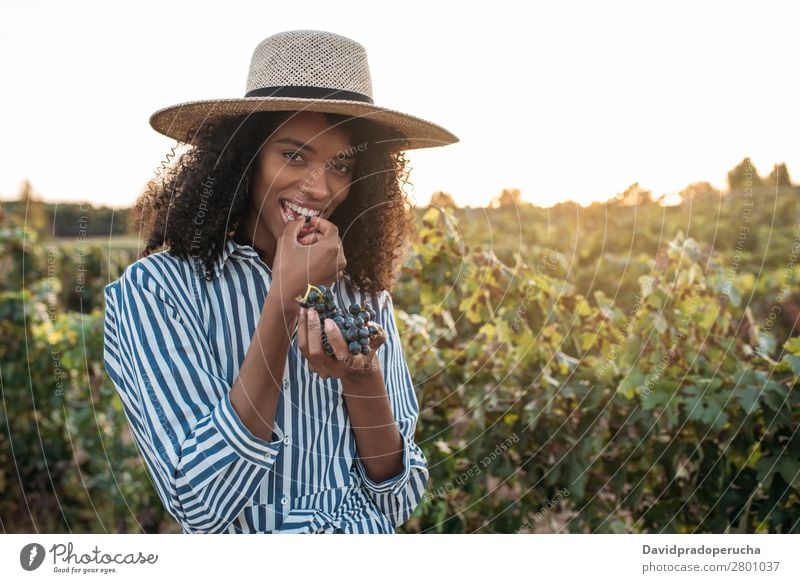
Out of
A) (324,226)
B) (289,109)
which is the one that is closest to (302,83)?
(289,109)

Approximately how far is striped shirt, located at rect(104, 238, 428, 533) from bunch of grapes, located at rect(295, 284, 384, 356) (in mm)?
193

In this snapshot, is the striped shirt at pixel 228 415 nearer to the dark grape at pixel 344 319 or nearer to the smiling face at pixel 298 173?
the smiling face at pixel 298 173

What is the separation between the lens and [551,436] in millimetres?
2377

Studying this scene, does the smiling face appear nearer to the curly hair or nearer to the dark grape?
the curly hair

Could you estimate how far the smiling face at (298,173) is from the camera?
1444mm

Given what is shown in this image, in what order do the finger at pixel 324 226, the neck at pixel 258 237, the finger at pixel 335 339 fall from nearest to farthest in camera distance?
1. the finger at pixel 335 339
2. the finger at pixel 324 226
3. the neck at pixel 258 237

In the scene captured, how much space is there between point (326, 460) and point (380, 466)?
12 centimetres

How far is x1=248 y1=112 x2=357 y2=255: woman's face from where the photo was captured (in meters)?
1.44

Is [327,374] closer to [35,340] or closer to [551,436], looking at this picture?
[551,436]

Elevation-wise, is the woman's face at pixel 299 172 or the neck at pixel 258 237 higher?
the woman's face at pixel 299 172

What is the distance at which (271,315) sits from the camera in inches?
52.3

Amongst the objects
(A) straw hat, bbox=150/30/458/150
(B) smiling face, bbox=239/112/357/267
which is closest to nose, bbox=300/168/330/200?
(B) smiling face, bbox=239/112/357/267

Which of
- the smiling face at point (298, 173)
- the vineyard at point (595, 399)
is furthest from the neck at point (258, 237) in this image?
the vineyard at point (595, 399)
